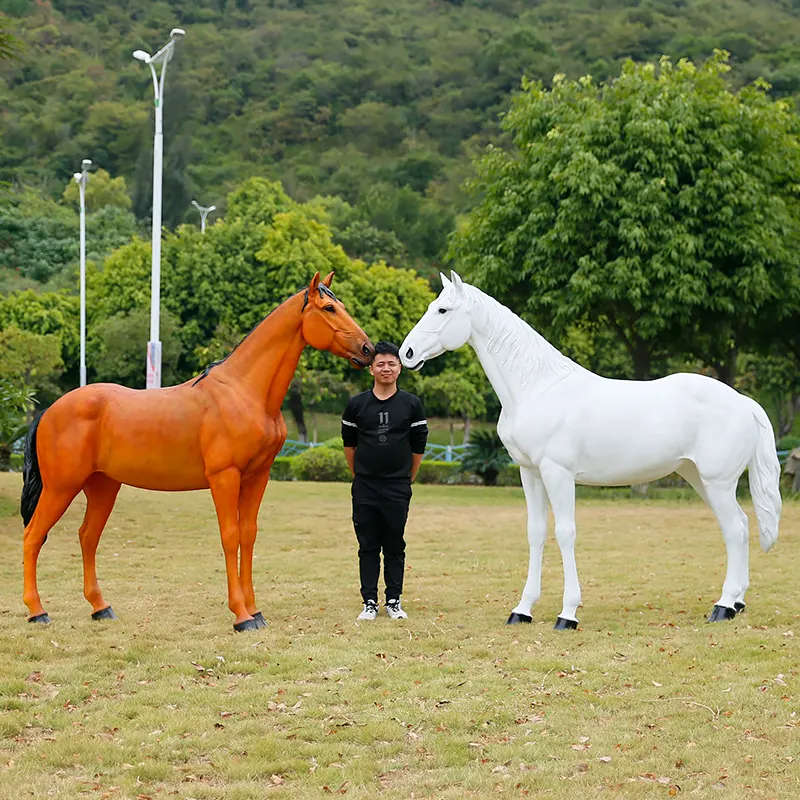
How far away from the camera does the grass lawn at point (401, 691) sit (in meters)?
5.01

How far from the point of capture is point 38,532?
8.33m

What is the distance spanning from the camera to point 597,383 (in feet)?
28.5

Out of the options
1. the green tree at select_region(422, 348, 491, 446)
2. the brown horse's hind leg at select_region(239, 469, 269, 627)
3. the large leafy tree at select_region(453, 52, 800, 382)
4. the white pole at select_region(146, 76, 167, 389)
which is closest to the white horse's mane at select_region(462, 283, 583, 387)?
the brown horse's hind leg at select_region(239, 469, 269, 627)

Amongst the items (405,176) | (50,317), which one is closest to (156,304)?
(50,317)

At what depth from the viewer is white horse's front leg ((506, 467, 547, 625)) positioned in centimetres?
854

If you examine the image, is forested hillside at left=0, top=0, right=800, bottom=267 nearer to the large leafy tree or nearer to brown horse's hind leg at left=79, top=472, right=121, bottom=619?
the large leafy tree

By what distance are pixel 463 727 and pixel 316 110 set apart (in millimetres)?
77423

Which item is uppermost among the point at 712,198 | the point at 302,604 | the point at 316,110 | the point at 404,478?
the point at 316,110

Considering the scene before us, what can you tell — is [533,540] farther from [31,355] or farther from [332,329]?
[31,355]

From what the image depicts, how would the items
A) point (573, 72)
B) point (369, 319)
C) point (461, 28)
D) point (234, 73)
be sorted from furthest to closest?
point (461, 28)
point (234, 73)
point (573, 72)
point (369, 319)

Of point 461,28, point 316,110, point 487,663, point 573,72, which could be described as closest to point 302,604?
point 487,663

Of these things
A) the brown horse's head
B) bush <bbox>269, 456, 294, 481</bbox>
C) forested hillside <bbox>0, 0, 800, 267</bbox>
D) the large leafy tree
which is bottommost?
bush <bbox>269, 456, 294, 481</bbox>

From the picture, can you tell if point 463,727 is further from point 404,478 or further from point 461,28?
point 461,28

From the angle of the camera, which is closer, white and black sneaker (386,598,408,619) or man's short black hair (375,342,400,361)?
man's short black hair (375,342,400,361)
